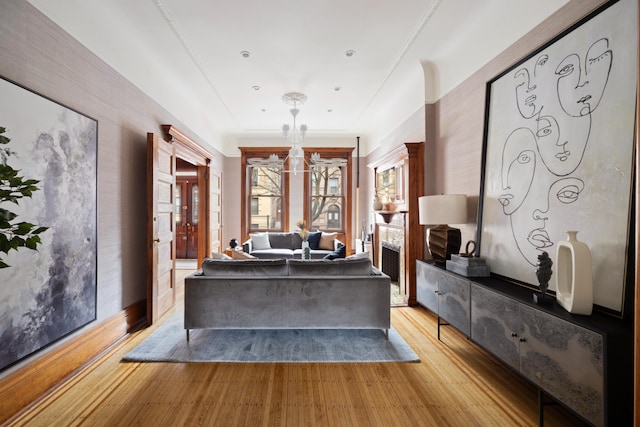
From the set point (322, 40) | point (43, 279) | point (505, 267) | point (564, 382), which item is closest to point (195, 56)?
point (322, 40)

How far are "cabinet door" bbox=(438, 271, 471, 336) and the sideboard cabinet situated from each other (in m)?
0.01

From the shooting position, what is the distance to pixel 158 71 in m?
3.86

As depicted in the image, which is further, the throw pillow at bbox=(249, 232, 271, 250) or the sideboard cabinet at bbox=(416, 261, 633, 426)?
the throw pillow at bbox=(249, 232, 271, 250)

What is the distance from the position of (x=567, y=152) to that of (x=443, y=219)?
3.76 ft

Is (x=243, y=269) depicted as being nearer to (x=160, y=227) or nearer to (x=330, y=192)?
(x=160, y=227)

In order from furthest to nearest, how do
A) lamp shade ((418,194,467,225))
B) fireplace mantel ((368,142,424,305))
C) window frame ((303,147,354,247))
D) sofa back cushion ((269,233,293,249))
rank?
window frame ((303,147,354,247)), sofa back cushion ((269,233,293,249)), fireplace mantel ((368,142,424,305)), lamp shade ((418,194,467,225))

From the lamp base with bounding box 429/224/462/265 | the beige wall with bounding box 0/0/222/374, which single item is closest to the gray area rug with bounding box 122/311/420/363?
the beige wall with bounding box 0/0/222/374

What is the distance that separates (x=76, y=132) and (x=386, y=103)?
4370 millimetres

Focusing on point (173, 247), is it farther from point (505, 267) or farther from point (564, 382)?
point (564, 382)

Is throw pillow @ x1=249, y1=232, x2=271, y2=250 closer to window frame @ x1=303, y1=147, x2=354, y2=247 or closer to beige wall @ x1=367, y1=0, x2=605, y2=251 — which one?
window frame @ x1=303, y1=147, x2=354, y2=247

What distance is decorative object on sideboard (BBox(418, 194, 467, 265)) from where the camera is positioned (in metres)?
2.92

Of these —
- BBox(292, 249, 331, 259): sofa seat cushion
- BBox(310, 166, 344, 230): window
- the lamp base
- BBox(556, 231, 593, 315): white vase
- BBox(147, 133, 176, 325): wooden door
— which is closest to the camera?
BBox(556, 231, 593, 315): white vase

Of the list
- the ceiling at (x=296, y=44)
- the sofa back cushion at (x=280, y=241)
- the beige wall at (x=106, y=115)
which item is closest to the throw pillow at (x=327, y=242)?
the sofa back cushion at (x=280, y=241)

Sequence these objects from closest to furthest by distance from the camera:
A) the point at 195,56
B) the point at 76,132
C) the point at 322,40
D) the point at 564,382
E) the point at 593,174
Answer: the point at 564,382
the point at 593,174
the point at 76,132
the point at 322,40
the point at 195,56
